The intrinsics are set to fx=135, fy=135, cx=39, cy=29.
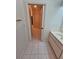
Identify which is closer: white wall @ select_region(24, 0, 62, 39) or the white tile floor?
the white tile floor

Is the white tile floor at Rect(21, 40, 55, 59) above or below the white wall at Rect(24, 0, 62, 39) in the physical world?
below

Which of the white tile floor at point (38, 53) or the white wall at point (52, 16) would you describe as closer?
the white tile floor at point (38, 53)

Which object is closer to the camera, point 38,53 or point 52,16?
point 38,53

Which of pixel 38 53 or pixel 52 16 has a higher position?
pixel 52 16

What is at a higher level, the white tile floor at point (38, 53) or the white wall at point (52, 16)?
the white wall at point (52, 16)
